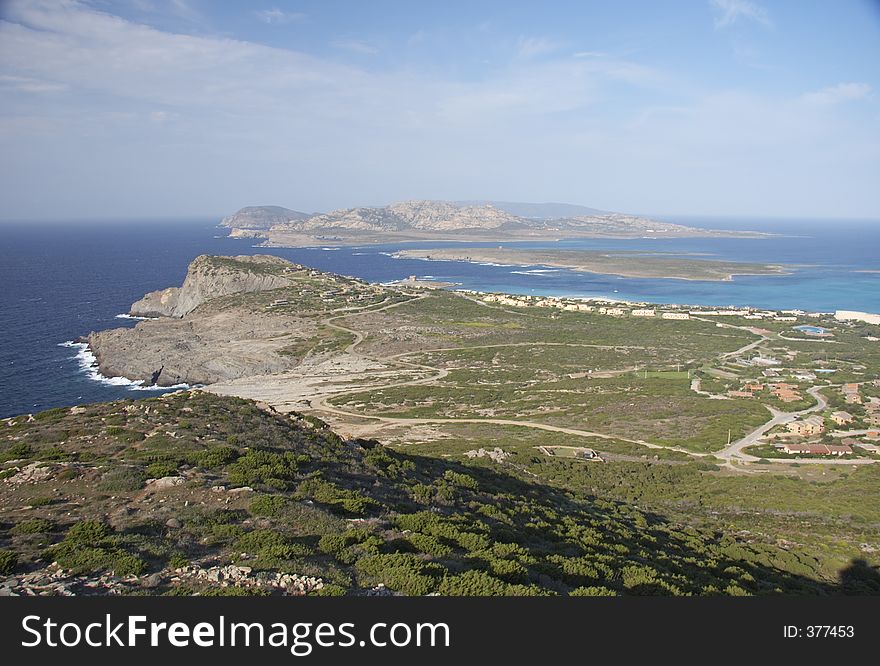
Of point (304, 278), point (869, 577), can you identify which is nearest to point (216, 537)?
point (869, 577)

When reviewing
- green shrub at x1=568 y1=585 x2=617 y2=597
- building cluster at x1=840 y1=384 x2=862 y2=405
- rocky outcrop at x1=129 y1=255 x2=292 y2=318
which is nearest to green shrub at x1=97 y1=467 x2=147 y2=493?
green shrub at x1=568 y1=585 x2=617 y2=597

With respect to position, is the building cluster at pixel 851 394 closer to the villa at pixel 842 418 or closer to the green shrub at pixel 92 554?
the villa at pixel 842 418

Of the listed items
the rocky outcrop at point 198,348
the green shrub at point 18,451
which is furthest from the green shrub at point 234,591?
the rocky outcrop at point 198,348

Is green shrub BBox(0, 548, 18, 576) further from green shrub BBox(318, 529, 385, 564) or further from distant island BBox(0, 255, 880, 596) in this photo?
green shrub BBox(318, 529, 385, 564)

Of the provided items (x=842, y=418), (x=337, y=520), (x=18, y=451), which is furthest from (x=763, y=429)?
(x=18, y=451)

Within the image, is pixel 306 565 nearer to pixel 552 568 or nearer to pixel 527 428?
pixel 552 568

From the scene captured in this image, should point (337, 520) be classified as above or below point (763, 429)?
above

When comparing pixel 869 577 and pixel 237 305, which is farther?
pixel 237 305

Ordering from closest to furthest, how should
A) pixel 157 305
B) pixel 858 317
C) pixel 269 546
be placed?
pixel 269 546
pixel 858 317
pixel 157 305

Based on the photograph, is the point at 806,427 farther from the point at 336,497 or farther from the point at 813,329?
the point at 813,329
